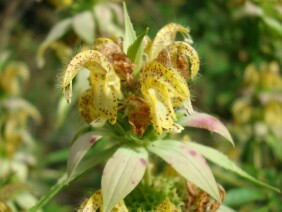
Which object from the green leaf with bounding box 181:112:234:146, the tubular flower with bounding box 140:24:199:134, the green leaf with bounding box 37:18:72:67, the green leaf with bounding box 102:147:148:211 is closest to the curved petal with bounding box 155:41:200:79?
the tubular flower with bounding box 140:24:199:134

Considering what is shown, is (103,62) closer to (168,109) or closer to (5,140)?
(168,109)

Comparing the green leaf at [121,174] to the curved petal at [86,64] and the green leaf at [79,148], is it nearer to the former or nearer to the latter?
the green leaf at [79,148]

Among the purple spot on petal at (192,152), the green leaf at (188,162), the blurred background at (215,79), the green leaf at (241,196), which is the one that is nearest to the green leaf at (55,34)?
the blurred background at (215,79)

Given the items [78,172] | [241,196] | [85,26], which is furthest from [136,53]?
[85,26]

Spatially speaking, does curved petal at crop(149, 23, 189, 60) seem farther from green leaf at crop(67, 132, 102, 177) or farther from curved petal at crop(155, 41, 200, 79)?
green leaf at crop(67, 132, 102, 177)

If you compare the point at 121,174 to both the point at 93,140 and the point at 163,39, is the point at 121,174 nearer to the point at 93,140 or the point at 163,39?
the point at 93,140

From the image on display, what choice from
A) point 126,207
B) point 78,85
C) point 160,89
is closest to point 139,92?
point 160,89
